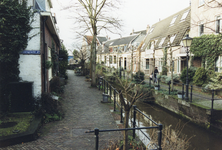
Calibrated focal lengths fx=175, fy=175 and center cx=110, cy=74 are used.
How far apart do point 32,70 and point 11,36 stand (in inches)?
59.3

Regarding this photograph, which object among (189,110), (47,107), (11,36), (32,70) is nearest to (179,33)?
(189,110)

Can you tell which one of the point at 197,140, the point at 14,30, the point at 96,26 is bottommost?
the point at 197,140

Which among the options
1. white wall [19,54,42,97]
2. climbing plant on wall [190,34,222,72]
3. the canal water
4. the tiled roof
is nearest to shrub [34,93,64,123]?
white wall [19,54,42,97]

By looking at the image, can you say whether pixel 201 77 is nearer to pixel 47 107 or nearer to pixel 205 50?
pixel 205 50

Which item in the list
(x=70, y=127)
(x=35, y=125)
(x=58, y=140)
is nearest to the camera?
(x=58, y=140)

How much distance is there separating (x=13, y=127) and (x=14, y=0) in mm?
4706

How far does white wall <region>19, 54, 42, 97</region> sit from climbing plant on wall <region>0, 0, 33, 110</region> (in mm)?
255

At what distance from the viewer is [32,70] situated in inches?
284

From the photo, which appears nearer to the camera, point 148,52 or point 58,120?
point 58,120

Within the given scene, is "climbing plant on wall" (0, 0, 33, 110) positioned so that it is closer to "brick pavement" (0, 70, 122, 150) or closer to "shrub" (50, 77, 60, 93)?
"brick pavement" (0, 70, 122, 150)

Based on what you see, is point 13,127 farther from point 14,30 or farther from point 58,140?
point 14,30

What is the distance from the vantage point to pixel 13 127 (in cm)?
549

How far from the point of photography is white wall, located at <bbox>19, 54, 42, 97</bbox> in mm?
7137

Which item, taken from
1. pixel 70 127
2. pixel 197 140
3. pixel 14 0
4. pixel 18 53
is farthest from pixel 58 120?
pixel 197 140
